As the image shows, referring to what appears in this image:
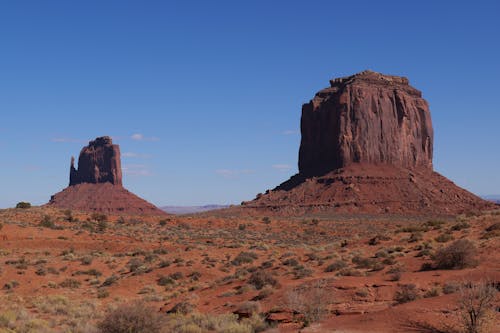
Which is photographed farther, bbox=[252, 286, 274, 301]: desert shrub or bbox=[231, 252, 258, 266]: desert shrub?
bbox=[231, 252, 258, 266]: desert shrub

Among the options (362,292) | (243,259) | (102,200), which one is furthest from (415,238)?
(102,200)

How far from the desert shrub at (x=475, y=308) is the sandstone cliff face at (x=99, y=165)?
510ft

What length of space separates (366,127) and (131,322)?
107 m

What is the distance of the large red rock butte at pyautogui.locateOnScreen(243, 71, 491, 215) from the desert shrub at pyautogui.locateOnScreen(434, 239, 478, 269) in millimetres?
73004

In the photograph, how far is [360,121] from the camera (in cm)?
11231

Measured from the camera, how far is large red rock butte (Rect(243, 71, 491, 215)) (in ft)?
307

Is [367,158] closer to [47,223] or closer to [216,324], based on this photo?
[47,223]

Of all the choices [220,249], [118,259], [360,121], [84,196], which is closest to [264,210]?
[360,121]

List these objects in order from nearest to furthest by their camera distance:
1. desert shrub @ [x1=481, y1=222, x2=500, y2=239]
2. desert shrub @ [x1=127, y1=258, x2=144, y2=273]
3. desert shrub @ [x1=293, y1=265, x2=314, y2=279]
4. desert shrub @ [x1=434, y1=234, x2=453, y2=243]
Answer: desert shrub @ [x1=293, y1=265, x2=314, y2=279] → desert shrub @ [x1=481, y1=222, x2=500, y2=239] → desert shrub @ [x1=434, y1=234, x2=453, y2=243] → desert shrub @ [x1=127, y1=258, x2=144, y2=273]

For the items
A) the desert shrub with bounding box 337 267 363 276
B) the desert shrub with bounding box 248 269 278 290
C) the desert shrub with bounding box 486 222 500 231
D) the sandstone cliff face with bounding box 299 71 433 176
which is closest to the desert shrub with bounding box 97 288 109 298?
the desert shrub with bounding box 248 269 278 290

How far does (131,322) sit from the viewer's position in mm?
11133

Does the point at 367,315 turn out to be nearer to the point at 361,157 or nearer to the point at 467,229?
the point at 467,229

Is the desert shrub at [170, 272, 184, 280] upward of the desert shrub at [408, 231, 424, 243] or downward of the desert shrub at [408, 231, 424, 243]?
downward

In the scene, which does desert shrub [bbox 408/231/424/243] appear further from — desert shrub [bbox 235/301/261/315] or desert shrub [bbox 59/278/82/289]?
desert shrub [bbox 59/278/82/289]
